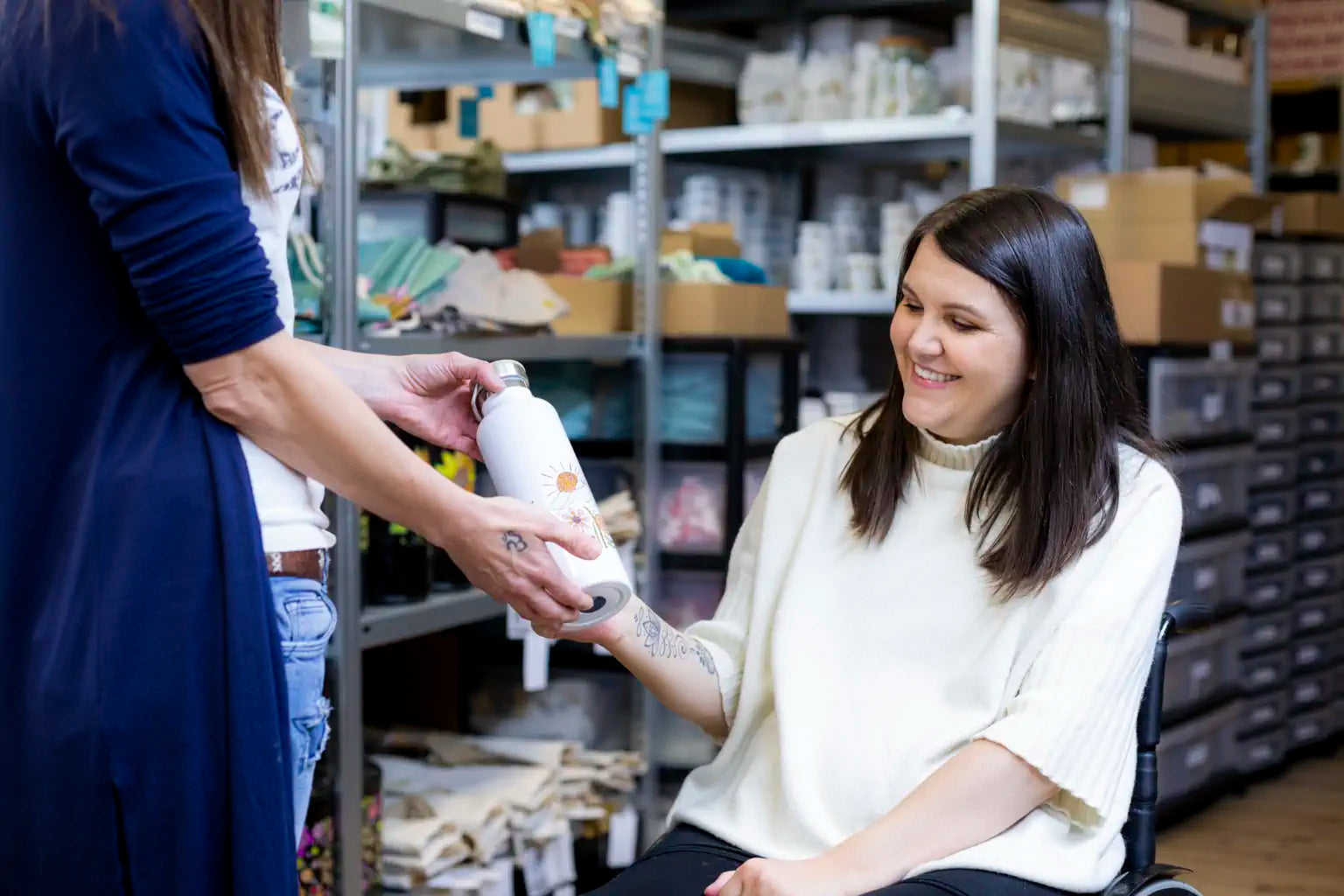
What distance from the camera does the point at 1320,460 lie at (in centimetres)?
493

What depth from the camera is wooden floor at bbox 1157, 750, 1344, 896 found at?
3.72 meters

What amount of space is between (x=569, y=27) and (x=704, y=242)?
35.6 inches

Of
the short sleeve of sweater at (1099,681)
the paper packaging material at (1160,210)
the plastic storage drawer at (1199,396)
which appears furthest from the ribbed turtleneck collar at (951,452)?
the paper packaging material at (1160,210)

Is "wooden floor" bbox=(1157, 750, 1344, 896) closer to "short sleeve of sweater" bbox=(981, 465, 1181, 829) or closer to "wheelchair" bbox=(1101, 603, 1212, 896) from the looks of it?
"wheelchair" bbox=(1101, 603, 1212, 896)

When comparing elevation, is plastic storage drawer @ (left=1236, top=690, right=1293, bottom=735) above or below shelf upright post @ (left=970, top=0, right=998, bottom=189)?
below

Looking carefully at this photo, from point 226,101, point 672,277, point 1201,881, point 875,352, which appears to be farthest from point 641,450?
point 226,101

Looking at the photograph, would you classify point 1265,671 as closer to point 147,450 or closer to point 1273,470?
point 1273,470

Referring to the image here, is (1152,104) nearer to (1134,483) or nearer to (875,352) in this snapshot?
(875,352)

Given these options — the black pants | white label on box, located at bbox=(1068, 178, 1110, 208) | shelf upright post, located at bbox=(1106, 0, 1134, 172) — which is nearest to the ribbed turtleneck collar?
the black pants

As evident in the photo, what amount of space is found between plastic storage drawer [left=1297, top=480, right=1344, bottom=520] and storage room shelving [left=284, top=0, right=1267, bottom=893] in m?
1.05

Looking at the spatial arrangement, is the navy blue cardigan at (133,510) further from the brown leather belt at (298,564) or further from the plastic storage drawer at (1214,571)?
the plastic storage drawer at (1214,571)

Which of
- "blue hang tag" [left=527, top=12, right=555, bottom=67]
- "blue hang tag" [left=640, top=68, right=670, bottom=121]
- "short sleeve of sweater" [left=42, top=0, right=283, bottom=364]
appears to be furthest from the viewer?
"blue hang tag" [left=640, top=68, right=670, bottom=121]

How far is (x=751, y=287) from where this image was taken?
3582mm

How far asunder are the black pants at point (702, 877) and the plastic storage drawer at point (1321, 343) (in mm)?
3659
